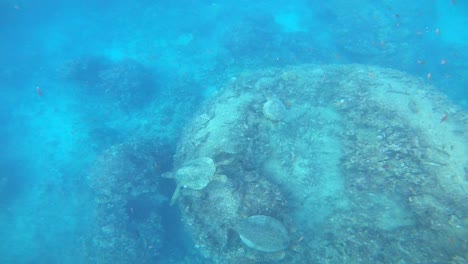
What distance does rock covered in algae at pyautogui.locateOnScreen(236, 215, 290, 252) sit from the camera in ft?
20.5

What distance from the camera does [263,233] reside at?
6305 millimetres

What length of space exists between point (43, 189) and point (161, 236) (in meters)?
6.96

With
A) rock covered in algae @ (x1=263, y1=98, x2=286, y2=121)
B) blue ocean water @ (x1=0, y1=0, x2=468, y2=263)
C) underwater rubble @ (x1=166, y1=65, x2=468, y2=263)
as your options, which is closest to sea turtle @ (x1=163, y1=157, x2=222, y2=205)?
underwater rubble @ (x1=166, y1=65, x2=468, y2=263)

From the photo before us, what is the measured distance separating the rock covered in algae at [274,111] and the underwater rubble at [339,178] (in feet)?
0.13

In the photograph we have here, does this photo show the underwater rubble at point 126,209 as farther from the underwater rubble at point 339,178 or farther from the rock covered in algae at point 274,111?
the rock covered in algae at point 274,111

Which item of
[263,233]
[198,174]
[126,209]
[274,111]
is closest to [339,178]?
[263,233]

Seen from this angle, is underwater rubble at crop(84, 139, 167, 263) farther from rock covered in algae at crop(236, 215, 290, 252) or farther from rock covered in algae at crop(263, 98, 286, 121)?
rock covered in algae at crop(263, 98, 286, 121)

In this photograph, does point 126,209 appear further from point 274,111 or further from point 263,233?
point 274,111

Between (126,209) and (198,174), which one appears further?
(126,209)

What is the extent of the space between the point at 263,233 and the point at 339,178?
3081 millimetres

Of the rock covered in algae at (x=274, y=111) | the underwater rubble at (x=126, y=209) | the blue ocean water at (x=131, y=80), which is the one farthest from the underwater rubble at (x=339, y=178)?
the blue ocean water at (x=131, y=80)

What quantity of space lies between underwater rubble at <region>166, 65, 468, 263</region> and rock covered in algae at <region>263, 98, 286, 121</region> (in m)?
0.04

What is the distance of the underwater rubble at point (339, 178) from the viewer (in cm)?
627

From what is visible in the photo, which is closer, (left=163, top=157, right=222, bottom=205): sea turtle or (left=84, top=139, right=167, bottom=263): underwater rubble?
(left=163, top=157, right=222, bottom=205): sea turtle
